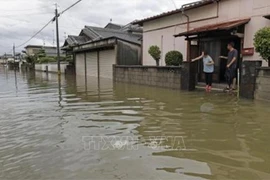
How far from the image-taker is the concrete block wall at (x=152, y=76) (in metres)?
11.0

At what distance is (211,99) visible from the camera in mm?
8094

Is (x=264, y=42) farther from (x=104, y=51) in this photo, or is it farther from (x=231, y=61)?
(x=104, y=51)

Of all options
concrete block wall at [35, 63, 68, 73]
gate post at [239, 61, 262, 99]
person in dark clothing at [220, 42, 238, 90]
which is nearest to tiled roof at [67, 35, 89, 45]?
concrete block wall at [35, 63, 68, 73]

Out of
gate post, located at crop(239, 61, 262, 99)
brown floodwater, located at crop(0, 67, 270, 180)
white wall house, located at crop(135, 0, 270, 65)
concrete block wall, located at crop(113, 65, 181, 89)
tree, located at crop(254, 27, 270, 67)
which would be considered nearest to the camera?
brown floodwater, located at crop(0, 67, 270, 180)

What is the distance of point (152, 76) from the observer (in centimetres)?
1247

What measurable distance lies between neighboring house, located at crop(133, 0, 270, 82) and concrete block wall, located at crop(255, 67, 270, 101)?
6.30 feet

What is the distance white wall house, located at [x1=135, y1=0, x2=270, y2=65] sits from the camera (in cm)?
955

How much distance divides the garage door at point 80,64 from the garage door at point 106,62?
4.19 m

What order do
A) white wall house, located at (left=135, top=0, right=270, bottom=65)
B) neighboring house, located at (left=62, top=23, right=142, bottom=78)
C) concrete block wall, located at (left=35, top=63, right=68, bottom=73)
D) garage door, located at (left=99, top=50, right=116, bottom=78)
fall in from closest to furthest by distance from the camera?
white wall house, located at (left=135, top=0, right=270, bottom=65)
neighboring house, located at (left=62, top=23, right=142, bottom=78)
garage door, located at (left=99, top=50, right=116, bottom=78)
concrete block wall, located at (left=35, top=63, right=68, bottom=73)

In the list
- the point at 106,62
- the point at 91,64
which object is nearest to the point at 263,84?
the point at 106,62

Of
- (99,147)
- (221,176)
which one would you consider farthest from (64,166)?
(221,176)

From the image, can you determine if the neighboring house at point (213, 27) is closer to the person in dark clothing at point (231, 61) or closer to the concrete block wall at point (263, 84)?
the person in dark clothing at point (231, 61)

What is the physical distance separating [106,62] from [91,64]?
3.42 metres

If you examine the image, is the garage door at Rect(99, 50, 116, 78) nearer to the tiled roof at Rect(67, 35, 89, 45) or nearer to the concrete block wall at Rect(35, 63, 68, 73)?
the concrete block wall at Rect(35, 63, 68, 73)
